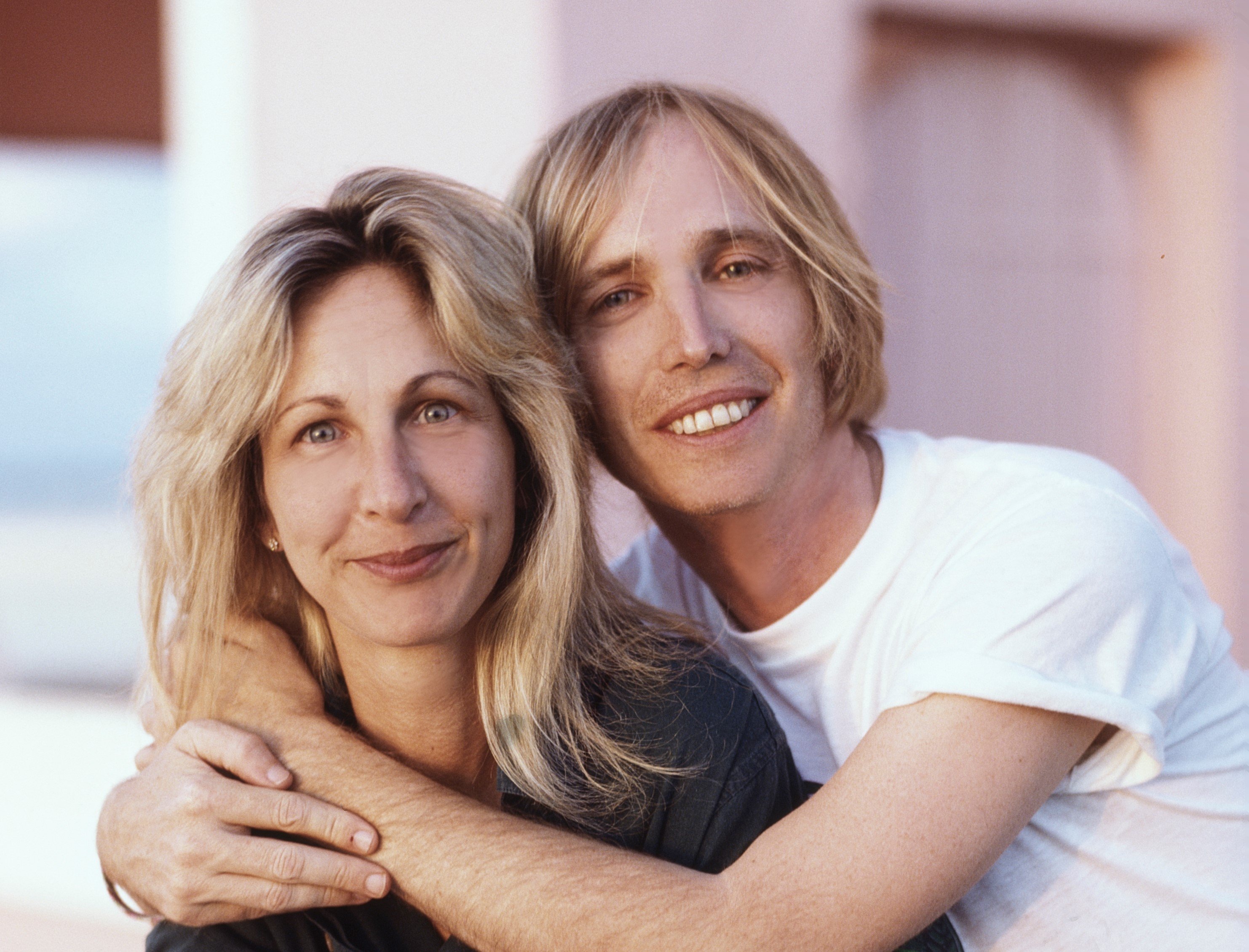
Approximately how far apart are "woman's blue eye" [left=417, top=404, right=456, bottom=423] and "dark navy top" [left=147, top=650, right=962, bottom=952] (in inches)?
22.1

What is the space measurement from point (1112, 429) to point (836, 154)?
5.68 feet

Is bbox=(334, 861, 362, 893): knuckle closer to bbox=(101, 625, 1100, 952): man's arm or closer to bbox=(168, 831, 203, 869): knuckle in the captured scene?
bbox=(101, 625, 1100, 952): man's arm

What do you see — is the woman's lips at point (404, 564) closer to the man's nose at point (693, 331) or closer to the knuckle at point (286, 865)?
the knuckle at point (286, 865)

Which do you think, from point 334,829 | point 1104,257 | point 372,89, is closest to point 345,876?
point 334,829

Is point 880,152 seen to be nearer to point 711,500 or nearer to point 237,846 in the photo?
point 711,500

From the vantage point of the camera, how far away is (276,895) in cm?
186

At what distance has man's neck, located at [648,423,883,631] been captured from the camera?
2410mm

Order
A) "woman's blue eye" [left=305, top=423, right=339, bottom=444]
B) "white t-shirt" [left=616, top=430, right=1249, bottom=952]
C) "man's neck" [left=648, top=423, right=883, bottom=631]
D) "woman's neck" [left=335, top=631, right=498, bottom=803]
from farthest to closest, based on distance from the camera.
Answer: "man's neck" [left=648, top=423, right=883, bottom=631] → "woman's neck" [left=335, top=631, right=498, bottom=803] → "woman's blue eye" [left=305, top=423, right=339, bottom=444] → "white t-shirt" [left=616, top=430, right=1249, bottom=952]

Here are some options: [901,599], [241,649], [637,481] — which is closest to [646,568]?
[637,481]

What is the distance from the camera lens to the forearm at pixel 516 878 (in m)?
1.78

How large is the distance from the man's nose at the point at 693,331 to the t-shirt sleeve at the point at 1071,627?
1.76 ft

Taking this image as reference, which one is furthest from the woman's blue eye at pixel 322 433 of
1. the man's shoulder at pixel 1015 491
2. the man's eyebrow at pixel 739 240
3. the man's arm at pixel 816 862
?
the man's shoulder at pixel 1015 491

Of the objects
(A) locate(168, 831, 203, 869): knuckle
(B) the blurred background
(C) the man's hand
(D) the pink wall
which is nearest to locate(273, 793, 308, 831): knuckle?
(C) the man's hand

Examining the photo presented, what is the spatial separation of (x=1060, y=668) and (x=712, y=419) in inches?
28.8
